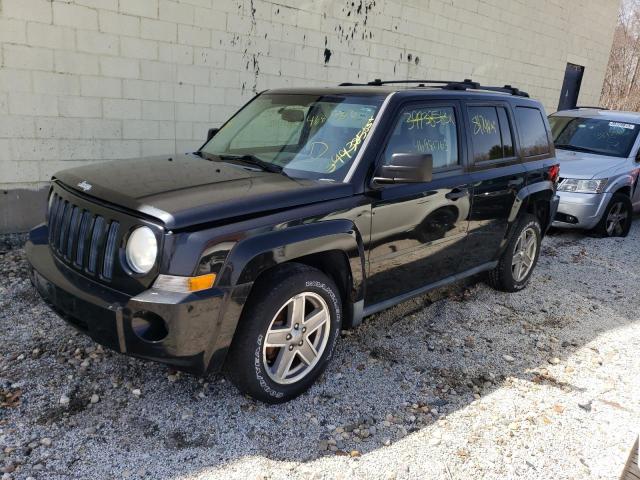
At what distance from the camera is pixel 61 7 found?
5453 mm

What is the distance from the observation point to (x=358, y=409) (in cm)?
322

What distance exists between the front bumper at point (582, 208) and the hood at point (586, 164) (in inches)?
11.2

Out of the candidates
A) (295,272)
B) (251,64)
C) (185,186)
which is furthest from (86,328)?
(251,64)

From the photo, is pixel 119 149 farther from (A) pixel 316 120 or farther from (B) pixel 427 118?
(B) pixel 427 118

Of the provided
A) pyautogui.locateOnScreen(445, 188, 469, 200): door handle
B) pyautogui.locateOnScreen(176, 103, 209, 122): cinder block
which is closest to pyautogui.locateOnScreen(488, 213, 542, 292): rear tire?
pyautogui.locateOnScreen(445, 188, 469, 200): door handle

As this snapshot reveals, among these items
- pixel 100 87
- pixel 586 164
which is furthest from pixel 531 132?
pixel 100 87

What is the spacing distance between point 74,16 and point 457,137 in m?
4.24

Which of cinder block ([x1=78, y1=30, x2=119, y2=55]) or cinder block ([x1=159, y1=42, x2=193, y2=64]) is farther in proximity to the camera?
cinder block ([x1=159, y1=42, x2=193, y2=64])

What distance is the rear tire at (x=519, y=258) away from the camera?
16.6 feet

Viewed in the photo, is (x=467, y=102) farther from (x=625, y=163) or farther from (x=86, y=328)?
(x=625, y=163)

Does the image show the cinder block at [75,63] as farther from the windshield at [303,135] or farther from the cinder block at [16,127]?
the windshield at [303,135]

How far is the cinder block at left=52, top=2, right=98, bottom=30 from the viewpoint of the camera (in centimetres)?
545

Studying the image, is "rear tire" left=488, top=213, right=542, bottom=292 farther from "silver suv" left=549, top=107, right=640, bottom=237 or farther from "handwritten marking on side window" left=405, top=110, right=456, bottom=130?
"silver suv" left=549, top=107, right=640, bottom=237

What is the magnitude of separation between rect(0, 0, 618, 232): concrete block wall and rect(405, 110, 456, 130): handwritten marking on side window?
3.81 metres
